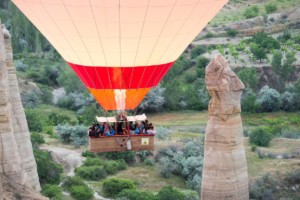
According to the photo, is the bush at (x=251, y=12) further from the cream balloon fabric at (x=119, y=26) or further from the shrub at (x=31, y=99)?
the cream balloon fabric at (x=119, y=26)

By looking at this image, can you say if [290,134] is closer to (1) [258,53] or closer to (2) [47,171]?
(2) [47,171]

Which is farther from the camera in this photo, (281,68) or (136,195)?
(281,68)

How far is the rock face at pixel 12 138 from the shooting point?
66.2ft

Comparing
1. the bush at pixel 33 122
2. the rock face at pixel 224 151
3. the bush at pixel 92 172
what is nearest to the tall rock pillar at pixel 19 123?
the bush at pixel 92 172

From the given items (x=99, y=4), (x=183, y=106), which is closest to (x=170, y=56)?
(x=99, y=4)

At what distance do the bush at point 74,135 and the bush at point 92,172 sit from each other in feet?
13.0

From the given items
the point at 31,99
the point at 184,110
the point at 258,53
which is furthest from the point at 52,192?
the point at 258,53

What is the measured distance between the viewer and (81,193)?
25.0 m

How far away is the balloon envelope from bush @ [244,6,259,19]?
47.6 m

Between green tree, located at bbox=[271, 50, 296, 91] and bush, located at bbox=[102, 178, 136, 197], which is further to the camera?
green tree, located at bbox=[271, 50, 296, 91]

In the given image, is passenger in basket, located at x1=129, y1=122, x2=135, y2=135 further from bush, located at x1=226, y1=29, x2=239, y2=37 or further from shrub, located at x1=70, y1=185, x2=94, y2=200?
bush, located at x1=226, y1=29, x2=239, y2=37

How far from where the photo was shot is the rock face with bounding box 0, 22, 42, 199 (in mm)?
20172

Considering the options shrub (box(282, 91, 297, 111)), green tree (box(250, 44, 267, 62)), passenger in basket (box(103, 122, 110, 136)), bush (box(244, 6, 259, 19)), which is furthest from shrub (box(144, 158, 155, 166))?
bush (box(244, 6, 259, 19))

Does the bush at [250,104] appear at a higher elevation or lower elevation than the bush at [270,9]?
lower
